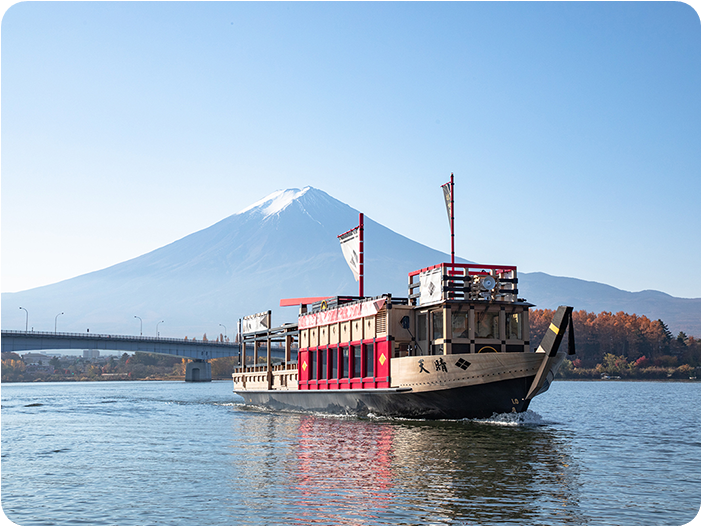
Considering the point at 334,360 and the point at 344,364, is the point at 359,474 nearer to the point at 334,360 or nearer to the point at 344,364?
the point at 344,364

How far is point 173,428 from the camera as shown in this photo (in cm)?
3847

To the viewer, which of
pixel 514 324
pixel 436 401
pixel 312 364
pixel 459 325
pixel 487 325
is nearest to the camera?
pixel 436 401

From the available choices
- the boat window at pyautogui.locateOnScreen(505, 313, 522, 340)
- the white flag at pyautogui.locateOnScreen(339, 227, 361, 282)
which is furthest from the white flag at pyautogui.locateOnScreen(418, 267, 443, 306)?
the white flag at pyautogui.locateOnScreen(339, 227, 361, 282)

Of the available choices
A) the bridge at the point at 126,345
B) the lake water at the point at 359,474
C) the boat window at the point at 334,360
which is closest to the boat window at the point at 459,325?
the lake water at the point at 359,474

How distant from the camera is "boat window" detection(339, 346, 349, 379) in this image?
43000mm

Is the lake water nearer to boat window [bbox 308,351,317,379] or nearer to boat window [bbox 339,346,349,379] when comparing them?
boat window [bbox 339,346,349,379]

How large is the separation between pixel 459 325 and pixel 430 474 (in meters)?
16.0

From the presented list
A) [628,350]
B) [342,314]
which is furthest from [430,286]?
[628,350]

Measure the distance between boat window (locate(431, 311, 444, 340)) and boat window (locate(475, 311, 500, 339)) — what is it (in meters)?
1.73

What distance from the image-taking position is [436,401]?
1385 inches

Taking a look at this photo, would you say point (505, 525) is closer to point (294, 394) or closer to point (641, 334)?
point (294, 394)

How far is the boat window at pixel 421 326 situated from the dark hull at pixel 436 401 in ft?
11.2

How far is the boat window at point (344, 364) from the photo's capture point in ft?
141

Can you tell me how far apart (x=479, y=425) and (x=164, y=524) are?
2045 cm
